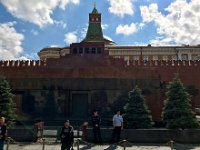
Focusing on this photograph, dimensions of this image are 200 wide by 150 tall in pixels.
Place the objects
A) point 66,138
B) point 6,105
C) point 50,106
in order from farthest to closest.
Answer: point 50,106 → point 6,105 → point 66,138

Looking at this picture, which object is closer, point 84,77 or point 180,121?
point 180,121

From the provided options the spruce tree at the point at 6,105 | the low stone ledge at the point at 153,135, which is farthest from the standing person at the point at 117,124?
the spruce tree at the point at 6,105

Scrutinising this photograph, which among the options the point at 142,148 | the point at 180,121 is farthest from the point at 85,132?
the point at 180,121

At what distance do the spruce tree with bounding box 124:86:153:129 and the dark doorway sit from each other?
586cm

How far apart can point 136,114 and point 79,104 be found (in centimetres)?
680

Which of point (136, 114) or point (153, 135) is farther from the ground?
point (136, 114)

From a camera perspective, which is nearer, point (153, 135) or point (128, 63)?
point (153, 135)

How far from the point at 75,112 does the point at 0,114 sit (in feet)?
21.9

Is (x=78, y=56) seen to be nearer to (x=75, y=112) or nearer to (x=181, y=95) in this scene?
(x=75, y=112)

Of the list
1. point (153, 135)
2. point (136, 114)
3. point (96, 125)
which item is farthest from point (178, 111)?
point (96, 125)

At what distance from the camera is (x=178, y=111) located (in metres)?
13.7

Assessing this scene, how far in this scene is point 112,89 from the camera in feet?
67.9

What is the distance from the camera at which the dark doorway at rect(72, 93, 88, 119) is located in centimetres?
2070

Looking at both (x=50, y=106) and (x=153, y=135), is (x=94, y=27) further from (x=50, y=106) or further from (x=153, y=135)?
(x=153, y=135)
